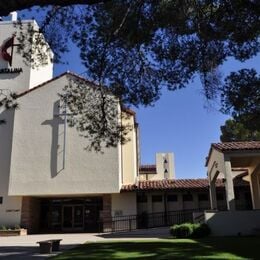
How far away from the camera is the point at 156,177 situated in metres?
46.4

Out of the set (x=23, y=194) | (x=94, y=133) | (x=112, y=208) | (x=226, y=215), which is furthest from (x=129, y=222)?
(x=94, y=133)

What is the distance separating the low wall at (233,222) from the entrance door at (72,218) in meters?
13.2

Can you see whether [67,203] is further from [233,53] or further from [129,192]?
[233,53]

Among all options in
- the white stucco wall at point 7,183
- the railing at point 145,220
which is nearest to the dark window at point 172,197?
the railing at point 145,220

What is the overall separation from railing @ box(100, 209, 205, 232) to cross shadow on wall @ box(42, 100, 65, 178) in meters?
4.84

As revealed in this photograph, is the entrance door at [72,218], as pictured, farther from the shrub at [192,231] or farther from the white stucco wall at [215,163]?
the shrub at [192,231]

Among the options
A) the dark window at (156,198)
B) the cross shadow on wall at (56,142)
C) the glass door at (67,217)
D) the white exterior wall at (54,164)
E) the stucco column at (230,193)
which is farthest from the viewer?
the glass door at (67,217)

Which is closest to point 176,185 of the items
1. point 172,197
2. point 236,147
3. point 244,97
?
point 172,197

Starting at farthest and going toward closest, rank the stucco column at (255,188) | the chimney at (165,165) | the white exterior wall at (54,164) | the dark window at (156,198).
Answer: the chimney at (165,165) < the dark window at (156,198) < the white exterior wall at (54,164) < the stucco column at (255,188)

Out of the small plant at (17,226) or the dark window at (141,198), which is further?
the dark window at (141,198)

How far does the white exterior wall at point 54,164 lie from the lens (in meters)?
27.5

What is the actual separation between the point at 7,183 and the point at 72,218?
5.46 meters

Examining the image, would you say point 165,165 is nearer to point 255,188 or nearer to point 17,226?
point 255,188

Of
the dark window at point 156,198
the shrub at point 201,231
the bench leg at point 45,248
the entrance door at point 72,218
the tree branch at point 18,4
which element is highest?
the tree branch at point 18,4
